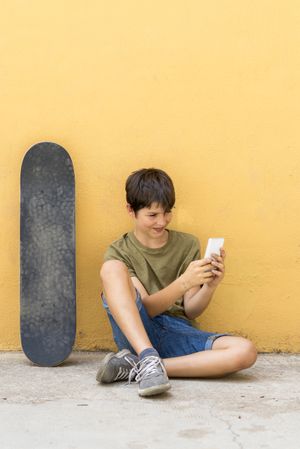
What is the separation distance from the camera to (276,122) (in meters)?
3.24

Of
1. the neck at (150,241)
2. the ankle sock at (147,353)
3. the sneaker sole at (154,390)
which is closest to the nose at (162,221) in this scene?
the neck at (150,241)

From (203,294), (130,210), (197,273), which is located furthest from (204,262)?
(130,210)

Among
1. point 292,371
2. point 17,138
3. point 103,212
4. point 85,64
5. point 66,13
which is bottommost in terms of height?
point 292,371

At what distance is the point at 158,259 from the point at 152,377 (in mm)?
602

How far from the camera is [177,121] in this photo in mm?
3246

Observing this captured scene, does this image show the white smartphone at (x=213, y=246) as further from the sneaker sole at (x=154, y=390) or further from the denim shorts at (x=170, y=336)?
the sneaker sole at (x=154, y=390)

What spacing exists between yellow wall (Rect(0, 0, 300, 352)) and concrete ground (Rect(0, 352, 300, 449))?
16.1 inches

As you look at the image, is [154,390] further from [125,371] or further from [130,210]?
[130,210]

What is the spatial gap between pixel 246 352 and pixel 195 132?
0.94 meters

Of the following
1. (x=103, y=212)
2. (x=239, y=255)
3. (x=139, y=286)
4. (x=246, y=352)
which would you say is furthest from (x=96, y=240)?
(x=246, y=352)

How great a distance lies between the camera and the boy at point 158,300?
9.07ft

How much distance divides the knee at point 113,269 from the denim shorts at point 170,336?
11cm

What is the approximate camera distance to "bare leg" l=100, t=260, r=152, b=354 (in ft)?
9.00

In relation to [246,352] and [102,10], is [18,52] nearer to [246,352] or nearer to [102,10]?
[102,10]
